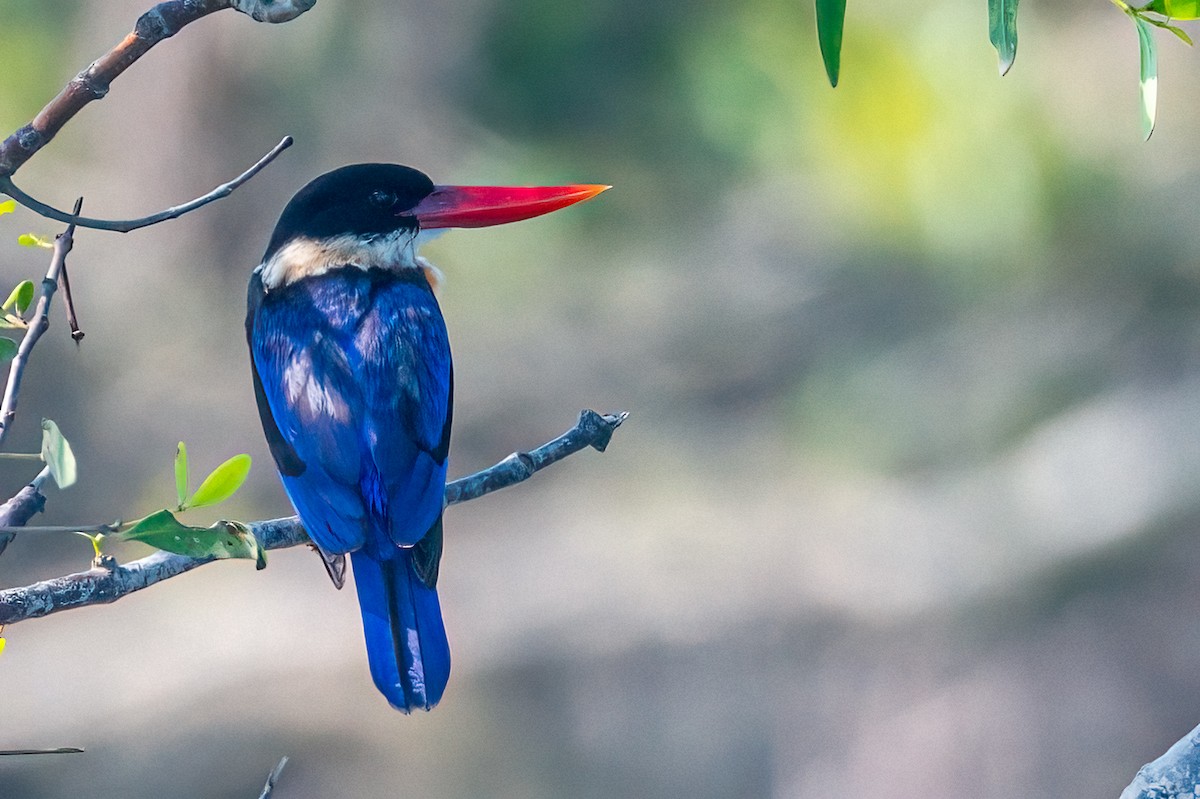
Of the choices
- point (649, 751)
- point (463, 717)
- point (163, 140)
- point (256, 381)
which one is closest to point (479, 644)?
point (463, 717)

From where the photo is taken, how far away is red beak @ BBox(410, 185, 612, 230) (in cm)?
116

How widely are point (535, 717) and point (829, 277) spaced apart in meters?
1.83

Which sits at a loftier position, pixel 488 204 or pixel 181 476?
pixel 488 204

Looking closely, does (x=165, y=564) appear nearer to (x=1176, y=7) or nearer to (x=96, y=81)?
(x=96, y=81)

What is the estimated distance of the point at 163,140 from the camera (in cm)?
441

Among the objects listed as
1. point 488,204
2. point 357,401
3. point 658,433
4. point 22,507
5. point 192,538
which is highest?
point 658,433

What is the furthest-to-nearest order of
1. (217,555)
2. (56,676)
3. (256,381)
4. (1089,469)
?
1. (56,676)
2. (1089,469)
3. (256,381)
4. (217,555)

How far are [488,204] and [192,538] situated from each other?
571mm

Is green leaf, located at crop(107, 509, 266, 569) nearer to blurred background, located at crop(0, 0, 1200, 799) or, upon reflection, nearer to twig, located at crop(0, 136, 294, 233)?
twig, located at crop(0, 136, 294, 233)

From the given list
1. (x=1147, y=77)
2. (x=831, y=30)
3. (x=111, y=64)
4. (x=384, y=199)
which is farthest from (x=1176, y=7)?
(x=384, y=199)

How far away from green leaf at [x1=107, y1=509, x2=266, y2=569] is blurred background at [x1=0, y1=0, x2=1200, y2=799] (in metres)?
3.48

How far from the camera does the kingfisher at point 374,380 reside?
1.09 meters

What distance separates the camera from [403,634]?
3.46 ft

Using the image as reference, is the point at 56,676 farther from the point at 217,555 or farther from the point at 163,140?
the point at 217,555
